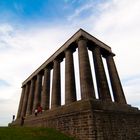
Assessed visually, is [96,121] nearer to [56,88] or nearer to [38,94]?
[56,88]

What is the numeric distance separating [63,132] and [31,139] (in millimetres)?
4310

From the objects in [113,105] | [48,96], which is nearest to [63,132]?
[113,105]

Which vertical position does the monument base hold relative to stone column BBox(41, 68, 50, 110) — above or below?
below

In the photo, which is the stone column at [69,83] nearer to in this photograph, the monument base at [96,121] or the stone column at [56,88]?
the monument base at [96,121]

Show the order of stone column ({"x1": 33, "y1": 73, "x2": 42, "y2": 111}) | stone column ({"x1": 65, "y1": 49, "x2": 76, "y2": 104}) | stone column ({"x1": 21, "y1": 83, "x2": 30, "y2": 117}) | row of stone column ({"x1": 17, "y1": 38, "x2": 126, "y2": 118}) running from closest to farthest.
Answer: row of stone column ({"x1": 17, "y1": 38, "x2": 126, "y2": 118})
stone column ({"x1": 65, "y1": 49, "x2": 76, "y2": 104})
stone column ({"x1": 33, "y1": 73, "x2": 42, "y2": 111})
stone column ({"x1": 21, "y1": 83, "x2": 30, "y2": 117})

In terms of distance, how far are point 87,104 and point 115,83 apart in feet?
39.0

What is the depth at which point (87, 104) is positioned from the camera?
Answer: 15805 mm

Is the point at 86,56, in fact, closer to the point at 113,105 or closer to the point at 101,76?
the point at 101,76

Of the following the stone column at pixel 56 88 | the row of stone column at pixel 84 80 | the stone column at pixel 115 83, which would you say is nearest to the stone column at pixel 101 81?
the row of stone column at pixel 84 80

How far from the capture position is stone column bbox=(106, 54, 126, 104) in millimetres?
25109

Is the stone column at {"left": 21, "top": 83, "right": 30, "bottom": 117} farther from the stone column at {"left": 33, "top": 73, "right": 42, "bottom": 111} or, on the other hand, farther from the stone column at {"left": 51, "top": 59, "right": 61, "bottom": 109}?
the stone column at {"left": 51, "top": 59, "right": 61, "bottom": 109}

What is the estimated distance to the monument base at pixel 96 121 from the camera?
48.4ft

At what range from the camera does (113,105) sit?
709 inches

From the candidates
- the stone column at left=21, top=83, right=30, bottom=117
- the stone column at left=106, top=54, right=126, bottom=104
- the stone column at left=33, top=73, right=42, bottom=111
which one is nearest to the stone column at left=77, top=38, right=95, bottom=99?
the stone column at left=106, top=54, right=126, bottom=104
